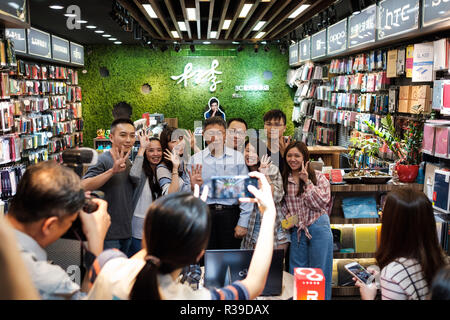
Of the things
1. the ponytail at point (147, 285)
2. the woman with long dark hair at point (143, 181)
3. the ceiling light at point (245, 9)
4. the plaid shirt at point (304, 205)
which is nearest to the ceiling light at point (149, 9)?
the ceiling light at point (245, 9)

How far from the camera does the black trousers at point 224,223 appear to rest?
343 cm

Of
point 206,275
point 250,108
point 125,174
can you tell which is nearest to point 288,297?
point 206,275

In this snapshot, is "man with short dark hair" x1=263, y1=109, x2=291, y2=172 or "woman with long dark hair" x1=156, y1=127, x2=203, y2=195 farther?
"man with short dark hair" x1=263, y1=109, x2=291, y2=172

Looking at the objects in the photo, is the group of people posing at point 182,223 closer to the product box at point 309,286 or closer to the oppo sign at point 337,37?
the product box at point 309,286

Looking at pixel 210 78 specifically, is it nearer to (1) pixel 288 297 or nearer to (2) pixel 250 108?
(2) pixel 250 108

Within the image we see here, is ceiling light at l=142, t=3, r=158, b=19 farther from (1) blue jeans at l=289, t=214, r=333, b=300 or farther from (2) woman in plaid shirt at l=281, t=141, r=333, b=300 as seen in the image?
(1) blue jeans at l=289, t=214, r=333, b=300

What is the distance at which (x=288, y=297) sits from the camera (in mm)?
2293

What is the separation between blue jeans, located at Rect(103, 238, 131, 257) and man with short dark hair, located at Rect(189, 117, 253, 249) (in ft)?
2.33

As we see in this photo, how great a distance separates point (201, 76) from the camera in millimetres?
11672

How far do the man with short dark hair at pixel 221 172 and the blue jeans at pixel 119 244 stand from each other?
2.33 feet

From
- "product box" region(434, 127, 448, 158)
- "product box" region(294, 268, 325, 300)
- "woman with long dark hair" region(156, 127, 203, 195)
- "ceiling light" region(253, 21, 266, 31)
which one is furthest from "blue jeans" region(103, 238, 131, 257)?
"ceiling light" region(253, 21, 266, 31)

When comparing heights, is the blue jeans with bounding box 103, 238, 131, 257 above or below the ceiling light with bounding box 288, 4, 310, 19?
below

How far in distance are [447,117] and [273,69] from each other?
8077 mm

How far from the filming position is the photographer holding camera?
3.81 ft
